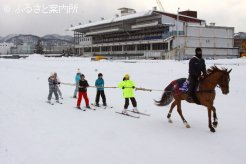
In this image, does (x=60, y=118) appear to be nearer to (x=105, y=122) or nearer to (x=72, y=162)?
(x=105, y=122)

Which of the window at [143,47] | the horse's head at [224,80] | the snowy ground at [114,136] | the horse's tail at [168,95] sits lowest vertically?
the snowy ground at [114,136]

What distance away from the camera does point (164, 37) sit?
7112 cm

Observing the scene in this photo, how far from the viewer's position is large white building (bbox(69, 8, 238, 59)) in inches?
2758

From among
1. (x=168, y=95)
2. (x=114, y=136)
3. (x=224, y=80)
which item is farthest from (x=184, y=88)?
(x=114, y=136)

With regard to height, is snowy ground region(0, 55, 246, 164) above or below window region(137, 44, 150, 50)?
below

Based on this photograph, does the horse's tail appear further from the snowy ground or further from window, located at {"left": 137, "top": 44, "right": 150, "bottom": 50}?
window, located at {"left": 137, "top": 44, "right": 150, "bottom": 50}

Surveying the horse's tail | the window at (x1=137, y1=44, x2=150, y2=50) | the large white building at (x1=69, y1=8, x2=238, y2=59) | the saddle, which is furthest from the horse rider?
the window at (x1=137, y1=44, x2=150, y2=50)

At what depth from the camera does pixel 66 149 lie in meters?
8.44

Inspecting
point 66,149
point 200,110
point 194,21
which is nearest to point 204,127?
point 200,110

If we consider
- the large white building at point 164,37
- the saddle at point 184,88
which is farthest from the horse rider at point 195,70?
the large white building at point 164,37

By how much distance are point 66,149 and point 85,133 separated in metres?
1.77

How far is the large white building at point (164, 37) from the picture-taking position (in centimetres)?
7006

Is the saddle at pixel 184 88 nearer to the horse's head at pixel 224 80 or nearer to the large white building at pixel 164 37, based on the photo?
the horse's head at pixel 224 80

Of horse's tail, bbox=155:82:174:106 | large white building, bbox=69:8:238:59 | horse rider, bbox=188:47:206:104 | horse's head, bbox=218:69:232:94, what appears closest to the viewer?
horse's head, bbox=218:69:232:94
